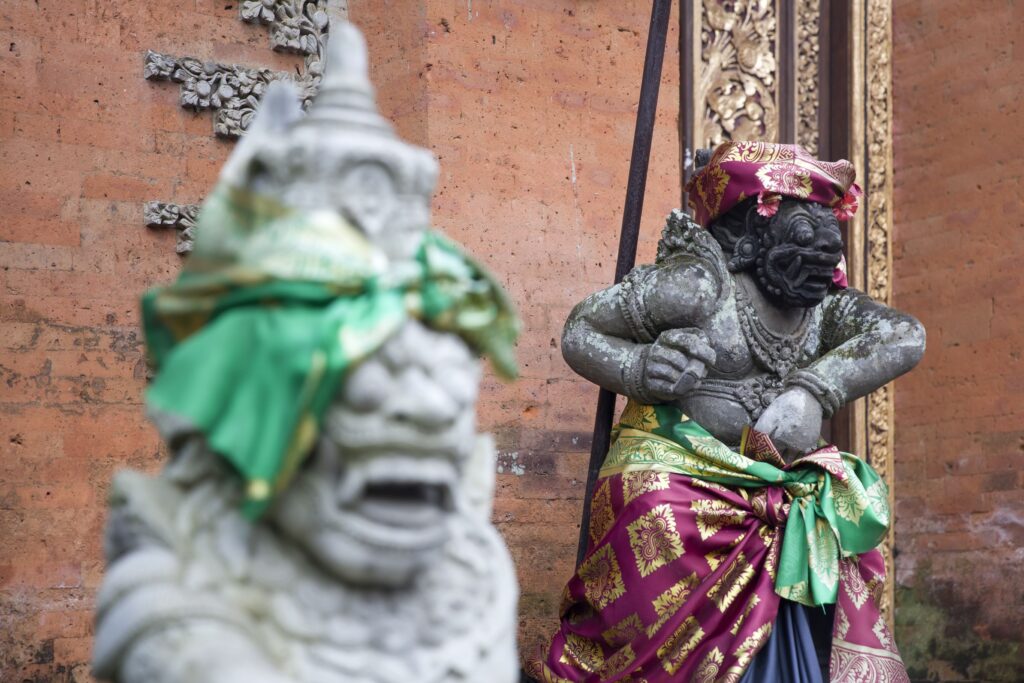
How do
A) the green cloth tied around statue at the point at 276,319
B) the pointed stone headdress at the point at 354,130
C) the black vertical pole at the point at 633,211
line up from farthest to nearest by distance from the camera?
the black vertical pole at the point at 633,211, the pointed stone headdress at the point at 354,130, the green cloth tied around statue at the point at 276,319

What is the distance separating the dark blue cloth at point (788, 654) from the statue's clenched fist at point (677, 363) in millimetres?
677

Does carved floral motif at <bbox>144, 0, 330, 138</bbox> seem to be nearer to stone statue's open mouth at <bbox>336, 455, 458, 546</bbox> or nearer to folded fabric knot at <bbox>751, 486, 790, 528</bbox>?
folded fabric knot at <bbox>751, 486, 790, 528</bbox>

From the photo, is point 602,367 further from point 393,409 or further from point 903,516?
point 903,516

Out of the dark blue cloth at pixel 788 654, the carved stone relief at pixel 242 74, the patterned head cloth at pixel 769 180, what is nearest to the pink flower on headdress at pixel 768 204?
the patterned head cloth at pixel 769 180

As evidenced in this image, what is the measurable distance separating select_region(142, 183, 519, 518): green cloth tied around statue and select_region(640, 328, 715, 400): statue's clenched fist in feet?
6.79

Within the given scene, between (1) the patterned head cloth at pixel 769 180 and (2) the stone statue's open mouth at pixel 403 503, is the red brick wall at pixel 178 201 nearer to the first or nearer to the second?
(1) the patterned head cloth at pixel 769 180

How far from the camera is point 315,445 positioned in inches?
103

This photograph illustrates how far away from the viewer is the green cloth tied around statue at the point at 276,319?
2564mm

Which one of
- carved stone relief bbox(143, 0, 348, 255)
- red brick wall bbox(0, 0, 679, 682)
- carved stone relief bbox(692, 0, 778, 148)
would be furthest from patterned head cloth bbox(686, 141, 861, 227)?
carved stone relief bbox(692, 0, 778, 148)

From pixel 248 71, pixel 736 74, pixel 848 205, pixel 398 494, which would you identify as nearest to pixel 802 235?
pixel 848 205

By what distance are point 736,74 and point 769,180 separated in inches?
85.6

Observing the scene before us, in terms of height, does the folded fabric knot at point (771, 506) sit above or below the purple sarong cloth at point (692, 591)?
above

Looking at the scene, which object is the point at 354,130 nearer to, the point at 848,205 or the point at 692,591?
the point at 692,591

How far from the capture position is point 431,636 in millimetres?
2701
